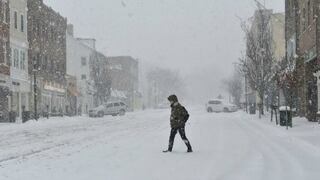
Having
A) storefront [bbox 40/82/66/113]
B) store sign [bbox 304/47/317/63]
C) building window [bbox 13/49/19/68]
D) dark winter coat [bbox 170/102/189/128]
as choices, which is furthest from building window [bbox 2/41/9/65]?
dark winter coat [bbox 170/102/189/128]

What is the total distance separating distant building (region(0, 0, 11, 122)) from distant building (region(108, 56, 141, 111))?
6210 centimetres

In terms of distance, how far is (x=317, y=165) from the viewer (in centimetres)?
1398

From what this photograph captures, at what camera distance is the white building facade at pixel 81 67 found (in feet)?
254

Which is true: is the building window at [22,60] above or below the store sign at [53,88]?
above

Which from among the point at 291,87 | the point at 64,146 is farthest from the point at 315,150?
the point at 291,87

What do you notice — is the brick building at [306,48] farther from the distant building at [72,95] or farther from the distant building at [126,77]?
the distant building at [126,77]

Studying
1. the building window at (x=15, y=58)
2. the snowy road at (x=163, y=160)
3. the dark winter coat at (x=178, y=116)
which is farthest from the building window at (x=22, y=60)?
the dark winter coat at (x=178, y=116)

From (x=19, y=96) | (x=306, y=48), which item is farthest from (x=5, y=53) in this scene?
(x=306, y=48)

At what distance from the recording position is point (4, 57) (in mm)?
46719

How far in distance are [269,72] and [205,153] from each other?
2936 cm

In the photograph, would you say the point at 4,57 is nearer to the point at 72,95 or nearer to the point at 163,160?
the point at 72,95

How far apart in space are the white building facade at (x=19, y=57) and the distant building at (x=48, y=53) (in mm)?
1253

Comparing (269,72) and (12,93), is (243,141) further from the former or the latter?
(12,93)

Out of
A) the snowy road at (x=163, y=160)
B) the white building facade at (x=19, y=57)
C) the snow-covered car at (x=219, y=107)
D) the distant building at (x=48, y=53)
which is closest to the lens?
the snowy road at (x=163, y=160)
